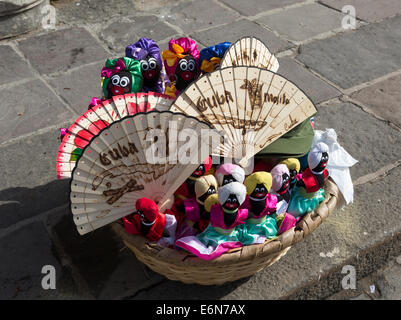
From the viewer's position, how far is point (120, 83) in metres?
2.12

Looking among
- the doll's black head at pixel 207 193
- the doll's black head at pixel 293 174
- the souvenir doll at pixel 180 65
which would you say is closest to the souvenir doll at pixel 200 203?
the doll's black head at pixel 207 193

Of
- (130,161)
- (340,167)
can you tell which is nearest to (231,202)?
(130,161)

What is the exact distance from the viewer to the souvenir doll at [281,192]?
1834 mm

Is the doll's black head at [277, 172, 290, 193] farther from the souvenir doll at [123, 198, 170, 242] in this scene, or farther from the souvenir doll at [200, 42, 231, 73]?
the souvenir doll at [200, 42, 231, 73]

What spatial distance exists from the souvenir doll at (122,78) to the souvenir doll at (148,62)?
0.24 ft

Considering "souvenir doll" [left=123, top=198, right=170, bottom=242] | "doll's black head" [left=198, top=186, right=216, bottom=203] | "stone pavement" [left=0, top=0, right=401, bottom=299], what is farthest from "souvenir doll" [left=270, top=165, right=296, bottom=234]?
"souvenir doll" [left=123, top=198, right=170, bottom=242]

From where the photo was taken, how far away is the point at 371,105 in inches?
123

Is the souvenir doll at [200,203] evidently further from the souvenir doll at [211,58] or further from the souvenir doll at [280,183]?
the souvenir doll at [211,58]

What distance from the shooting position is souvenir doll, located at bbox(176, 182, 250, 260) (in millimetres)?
1654

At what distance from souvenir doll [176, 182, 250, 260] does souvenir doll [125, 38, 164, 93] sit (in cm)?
83

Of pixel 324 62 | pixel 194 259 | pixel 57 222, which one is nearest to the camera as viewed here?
pixel 194 259
